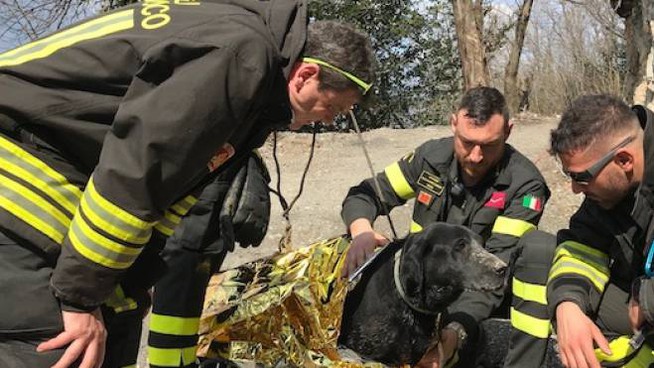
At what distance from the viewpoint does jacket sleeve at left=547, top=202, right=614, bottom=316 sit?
2863 millimetres

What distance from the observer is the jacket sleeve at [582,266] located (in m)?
2.86

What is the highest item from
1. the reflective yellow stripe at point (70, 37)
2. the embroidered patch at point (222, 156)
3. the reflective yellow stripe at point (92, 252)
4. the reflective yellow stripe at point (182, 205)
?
the reflective yellow stripe at point (70, 37)

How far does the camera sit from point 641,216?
2646mm

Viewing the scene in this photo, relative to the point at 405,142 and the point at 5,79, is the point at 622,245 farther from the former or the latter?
the point at 405,142

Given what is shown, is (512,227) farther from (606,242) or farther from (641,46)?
(641,46)

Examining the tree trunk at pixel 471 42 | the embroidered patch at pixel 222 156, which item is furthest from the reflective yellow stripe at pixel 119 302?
the tree trunk at pixel 471 42

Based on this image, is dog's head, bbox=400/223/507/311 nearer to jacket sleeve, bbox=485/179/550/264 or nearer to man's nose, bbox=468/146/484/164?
jacket sleeve, bbox=485/179/550/264

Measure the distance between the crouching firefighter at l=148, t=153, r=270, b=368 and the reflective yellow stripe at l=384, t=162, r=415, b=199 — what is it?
103cm

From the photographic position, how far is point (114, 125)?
1.64m

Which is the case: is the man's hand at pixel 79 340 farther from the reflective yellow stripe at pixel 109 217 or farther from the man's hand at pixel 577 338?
the man's hand at pixel 577 338

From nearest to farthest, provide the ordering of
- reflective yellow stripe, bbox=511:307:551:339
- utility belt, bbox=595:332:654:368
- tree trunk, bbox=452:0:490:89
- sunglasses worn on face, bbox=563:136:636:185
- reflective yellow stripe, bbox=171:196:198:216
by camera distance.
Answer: reflective yellow stripe, bbox=171:196:198:216
sunglasses worn on face, bbox=563:136:636:185
utility belt, bbox=595:332:654:368
reflective yellow stripe, bbox=511:307:551:339
tree trunk, bbox=452:0:490:89

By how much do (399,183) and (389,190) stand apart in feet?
0.24

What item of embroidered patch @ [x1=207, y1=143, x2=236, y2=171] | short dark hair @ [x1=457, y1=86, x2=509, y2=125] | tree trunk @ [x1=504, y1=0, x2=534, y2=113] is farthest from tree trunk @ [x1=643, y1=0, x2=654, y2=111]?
tree trunk @ [x1=504, y1=0, x2=534, y2=113]

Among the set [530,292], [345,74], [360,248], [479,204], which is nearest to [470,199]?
[479,204]
